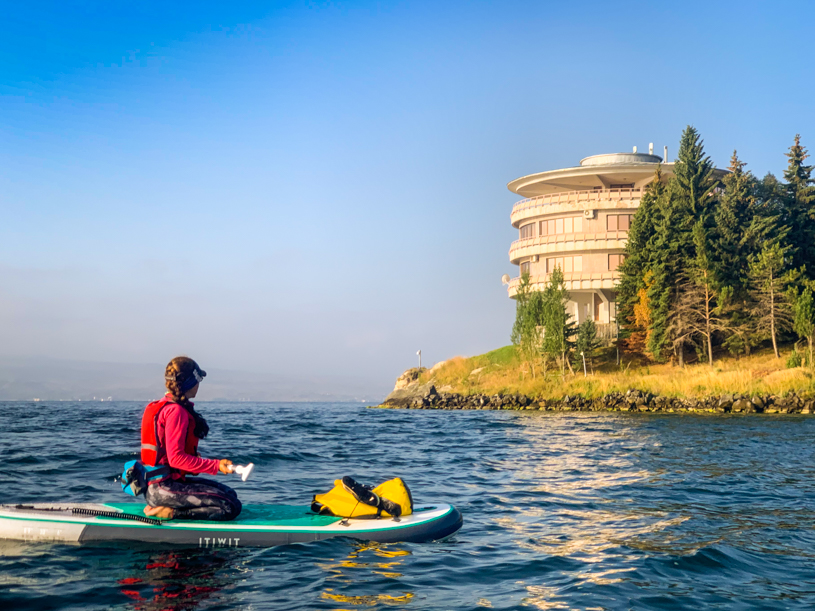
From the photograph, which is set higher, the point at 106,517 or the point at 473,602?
the point at 106,517

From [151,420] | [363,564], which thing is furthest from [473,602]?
[151,420]

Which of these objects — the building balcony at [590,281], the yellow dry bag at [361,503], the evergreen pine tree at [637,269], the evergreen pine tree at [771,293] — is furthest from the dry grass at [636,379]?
the yellow dry bag at [361,503]

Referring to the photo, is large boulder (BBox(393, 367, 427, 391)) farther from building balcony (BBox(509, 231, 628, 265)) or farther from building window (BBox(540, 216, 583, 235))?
building window (BBox(540, 216, 583, 235))

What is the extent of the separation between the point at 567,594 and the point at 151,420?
492 cm

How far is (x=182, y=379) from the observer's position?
810cm

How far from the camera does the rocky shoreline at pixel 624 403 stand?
37906 mm

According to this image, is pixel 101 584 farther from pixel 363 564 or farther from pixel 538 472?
pixel 538 472

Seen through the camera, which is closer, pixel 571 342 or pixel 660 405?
pixel 660 405

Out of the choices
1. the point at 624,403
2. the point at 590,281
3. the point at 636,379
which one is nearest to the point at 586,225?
the point at 590,281

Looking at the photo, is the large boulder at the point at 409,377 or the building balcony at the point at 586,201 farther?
the large boulder at the point at 409,377

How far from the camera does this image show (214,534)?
27.5ft

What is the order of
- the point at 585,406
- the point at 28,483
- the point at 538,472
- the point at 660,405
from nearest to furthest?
the point at 28,483
the point at 538,472
the point at 660,405
the point at 585,406

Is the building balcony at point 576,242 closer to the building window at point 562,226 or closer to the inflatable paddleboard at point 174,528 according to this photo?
the building window at point 562,226

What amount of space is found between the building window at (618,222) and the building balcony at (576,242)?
626 millimetres
